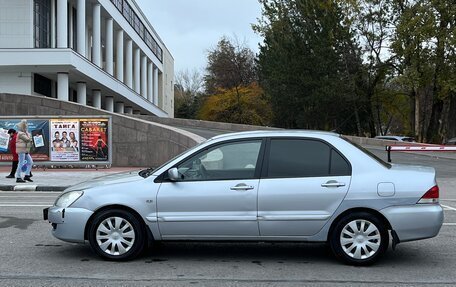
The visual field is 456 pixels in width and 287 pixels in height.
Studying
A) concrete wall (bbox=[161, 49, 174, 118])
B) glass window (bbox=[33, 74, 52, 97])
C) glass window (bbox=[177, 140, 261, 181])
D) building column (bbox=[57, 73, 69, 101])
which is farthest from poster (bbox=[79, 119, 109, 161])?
concrete wall (bbox=[161, 49, 174, 118])

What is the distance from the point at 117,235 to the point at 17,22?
3218 cm

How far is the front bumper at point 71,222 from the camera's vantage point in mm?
5914

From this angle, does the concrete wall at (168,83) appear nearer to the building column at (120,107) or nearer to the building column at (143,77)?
the building column at (143,77)

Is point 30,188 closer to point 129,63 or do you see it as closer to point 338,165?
point 338,165

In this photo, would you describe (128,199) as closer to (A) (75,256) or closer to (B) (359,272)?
(A) (75,256)

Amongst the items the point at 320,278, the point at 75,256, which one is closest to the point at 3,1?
the point at 75,256

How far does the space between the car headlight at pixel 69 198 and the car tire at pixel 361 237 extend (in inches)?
121

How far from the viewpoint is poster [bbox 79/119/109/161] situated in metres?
19.2

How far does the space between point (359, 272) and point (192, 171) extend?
2.22 metres

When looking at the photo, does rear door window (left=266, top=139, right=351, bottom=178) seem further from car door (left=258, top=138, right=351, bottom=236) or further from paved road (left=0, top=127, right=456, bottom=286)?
paved road (left=0, top=127, right=456, bottom=286)

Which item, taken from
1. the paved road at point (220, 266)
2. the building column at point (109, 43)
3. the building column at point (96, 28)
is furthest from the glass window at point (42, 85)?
the paved road at point (220, 266)

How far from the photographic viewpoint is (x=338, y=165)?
5.90m

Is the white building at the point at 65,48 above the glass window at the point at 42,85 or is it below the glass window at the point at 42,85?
above

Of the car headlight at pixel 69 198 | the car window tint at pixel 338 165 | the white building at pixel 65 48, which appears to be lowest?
the car headlight at pixel 69 198
